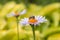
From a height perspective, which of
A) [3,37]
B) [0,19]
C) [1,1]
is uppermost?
[1,1]

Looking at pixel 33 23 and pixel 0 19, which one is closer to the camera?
pixel 33 23

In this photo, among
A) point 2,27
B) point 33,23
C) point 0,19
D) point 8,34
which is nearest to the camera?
point 33,23

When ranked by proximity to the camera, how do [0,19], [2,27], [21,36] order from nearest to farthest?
[21,36], [2,27], [0,19]

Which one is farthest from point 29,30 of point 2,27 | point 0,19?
point 0,19

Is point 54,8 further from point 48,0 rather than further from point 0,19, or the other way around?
point 48,0

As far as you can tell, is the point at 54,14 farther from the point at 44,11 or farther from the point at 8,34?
the point at 8,34

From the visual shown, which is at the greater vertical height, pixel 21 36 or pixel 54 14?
pixel 54 14

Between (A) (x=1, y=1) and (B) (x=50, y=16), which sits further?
(A) (x=1, y=1)

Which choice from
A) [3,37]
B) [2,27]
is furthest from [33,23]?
[2,27]

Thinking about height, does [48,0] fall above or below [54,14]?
above
